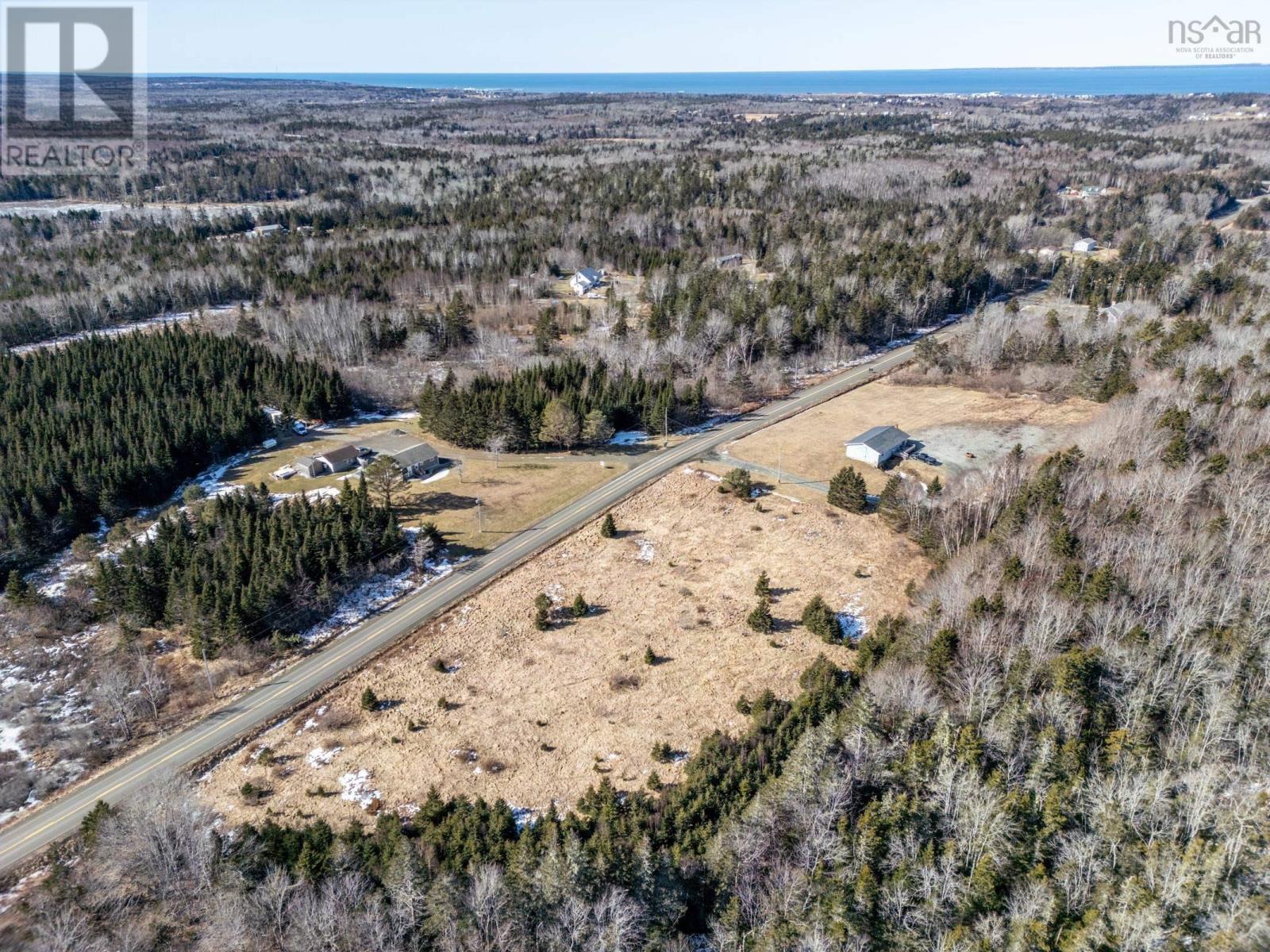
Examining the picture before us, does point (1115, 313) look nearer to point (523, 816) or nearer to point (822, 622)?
point (822, 622)

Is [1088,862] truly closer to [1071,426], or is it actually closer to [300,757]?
[300,757]

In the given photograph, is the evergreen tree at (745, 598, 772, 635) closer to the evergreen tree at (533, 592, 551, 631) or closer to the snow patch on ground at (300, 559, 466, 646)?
the evergreen tree at (533, 592, 551, 631)

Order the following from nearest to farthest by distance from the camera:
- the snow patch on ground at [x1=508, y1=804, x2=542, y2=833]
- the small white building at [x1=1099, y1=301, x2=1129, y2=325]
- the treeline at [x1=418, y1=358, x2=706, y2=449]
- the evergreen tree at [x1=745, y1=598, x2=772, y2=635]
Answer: the snow patch on ground at [x1=508, y1=804, x2=542, y2=833] < the evergreen tree at [x1=745, y1=598, x2=772, y2=635] < the treeline at [x1=418, y1=358, x2=706, y2=449] < the small white building at [x1=1099, y1=301, x2=1129, y2=325]

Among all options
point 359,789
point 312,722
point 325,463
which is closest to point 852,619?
point 359,789

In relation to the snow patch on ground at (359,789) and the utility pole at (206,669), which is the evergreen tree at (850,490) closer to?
the snow patch on ground at (359,789)

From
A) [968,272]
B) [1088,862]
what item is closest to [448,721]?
[1088,862]

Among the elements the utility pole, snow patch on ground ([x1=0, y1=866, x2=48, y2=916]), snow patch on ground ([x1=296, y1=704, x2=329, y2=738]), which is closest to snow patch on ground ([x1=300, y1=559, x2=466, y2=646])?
the utility pole
